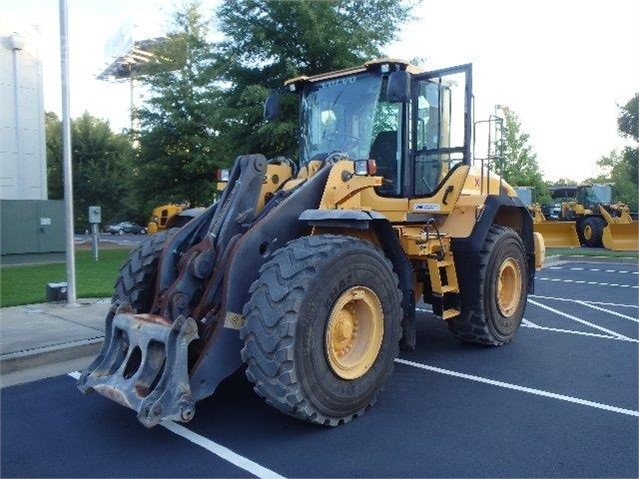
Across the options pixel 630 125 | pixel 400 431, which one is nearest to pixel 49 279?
pixel 400 431

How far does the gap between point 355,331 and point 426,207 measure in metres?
2.00

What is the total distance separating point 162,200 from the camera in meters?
21.5

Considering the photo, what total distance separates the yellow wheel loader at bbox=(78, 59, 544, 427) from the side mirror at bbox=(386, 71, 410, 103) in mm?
13

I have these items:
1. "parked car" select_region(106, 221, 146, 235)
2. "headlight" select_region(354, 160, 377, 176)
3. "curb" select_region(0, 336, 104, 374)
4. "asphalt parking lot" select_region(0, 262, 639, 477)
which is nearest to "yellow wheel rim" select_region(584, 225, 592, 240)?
"asphalt parking lot" select_region(0, 262, 639, 477)

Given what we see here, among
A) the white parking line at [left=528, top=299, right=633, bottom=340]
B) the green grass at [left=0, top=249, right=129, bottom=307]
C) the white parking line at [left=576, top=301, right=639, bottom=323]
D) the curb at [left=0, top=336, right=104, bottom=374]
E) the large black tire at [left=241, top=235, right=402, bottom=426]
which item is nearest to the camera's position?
the large black tire at [left=241, top=235, right=402, bottom=426]

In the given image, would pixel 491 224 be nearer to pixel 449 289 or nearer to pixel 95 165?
pixel 449 289

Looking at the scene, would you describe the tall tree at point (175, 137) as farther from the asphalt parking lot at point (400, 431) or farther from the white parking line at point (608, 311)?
the asphalt parking lot at point (400, 431)

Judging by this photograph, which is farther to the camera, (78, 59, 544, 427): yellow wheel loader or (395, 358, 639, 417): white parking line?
(395, 358, 639, 417): white parking line

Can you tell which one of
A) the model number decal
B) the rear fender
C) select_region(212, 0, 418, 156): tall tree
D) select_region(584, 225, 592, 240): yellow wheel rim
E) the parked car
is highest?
A: select_region(212, 0, 418, 156): tall tree

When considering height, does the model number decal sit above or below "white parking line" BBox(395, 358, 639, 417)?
above

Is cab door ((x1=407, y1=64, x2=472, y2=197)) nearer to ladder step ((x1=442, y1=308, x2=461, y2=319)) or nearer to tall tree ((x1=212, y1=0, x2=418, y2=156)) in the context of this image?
ladder step ((x1=442, y1=308, x2=461, y2=319))

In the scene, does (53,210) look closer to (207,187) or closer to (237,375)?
(207,187)

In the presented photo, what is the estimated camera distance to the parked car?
48.0m

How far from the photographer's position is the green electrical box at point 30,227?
620 inches
